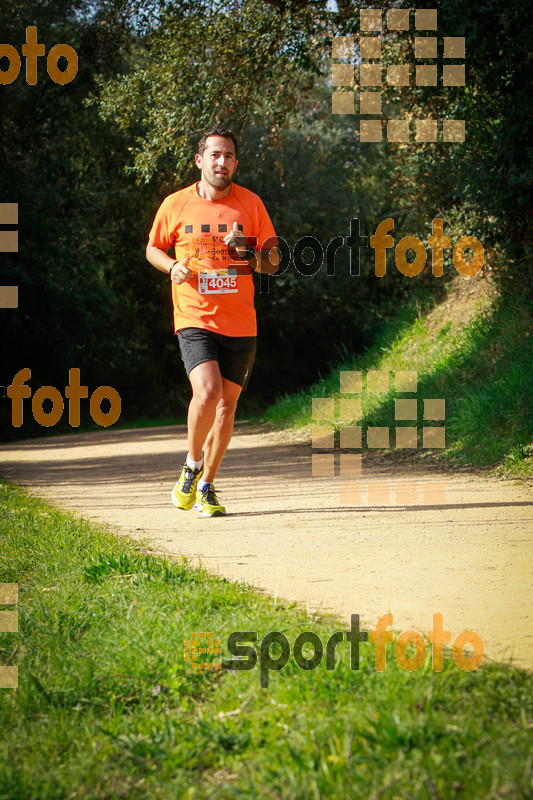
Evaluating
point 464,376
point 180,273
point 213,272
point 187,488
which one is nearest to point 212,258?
point 213,272

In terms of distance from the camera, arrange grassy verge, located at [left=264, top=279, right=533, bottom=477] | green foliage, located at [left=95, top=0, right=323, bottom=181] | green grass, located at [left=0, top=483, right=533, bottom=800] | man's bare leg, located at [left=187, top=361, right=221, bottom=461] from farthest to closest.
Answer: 1. green foliage, located at [left=95, top=0, right=323, bottom=181]
2. grassy verge, located at [left=264, top=279, right=533, bottom=477]
3. man's bare leg, located at [left=187, top=361, right=221, bottom=461]
4. green grass, located at [left=0, top=483, right=533, bottom=800]

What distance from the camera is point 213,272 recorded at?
523 centimetres

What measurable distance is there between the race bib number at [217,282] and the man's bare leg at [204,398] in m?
0.46

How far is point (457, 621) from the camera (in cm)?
287

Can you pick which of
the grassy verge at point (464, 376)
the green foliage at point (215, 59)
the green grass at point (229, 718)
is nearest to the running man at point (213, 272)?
the green grass at point (229, 718)

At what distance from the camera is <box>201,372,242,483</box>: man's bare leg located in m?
5.47

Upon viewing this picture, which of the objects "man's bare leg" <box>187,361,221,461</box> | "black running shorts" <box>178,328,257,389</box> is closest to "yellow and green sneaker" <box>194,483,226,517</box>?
"man's bare leg" <box>187,361,221,461</box>

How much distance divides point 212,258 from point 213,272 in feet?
0.29

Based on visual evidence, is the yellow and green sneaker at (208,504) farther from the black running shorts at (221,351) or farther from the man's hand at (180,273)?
the man's hand at (180,273)

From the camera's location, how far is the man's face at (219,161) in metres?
5.25

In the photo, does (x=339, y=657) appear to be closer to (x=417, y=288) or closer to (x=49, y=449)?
(x=49, y=449)

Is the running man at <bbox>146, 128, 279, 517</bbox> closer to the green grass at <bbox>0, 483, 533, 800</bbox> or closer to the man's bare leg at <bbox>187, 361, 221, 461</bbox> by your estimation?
the man's bare leg at <bbox>187, 361, 221, 461</bbox>

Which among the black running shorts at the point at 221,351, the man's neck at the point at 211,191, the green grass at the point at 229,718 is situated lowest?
the green grass at the point at 229,718

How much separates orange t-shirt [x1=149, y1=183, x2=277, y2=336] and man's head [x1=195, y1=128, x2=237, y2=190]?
0.14m
